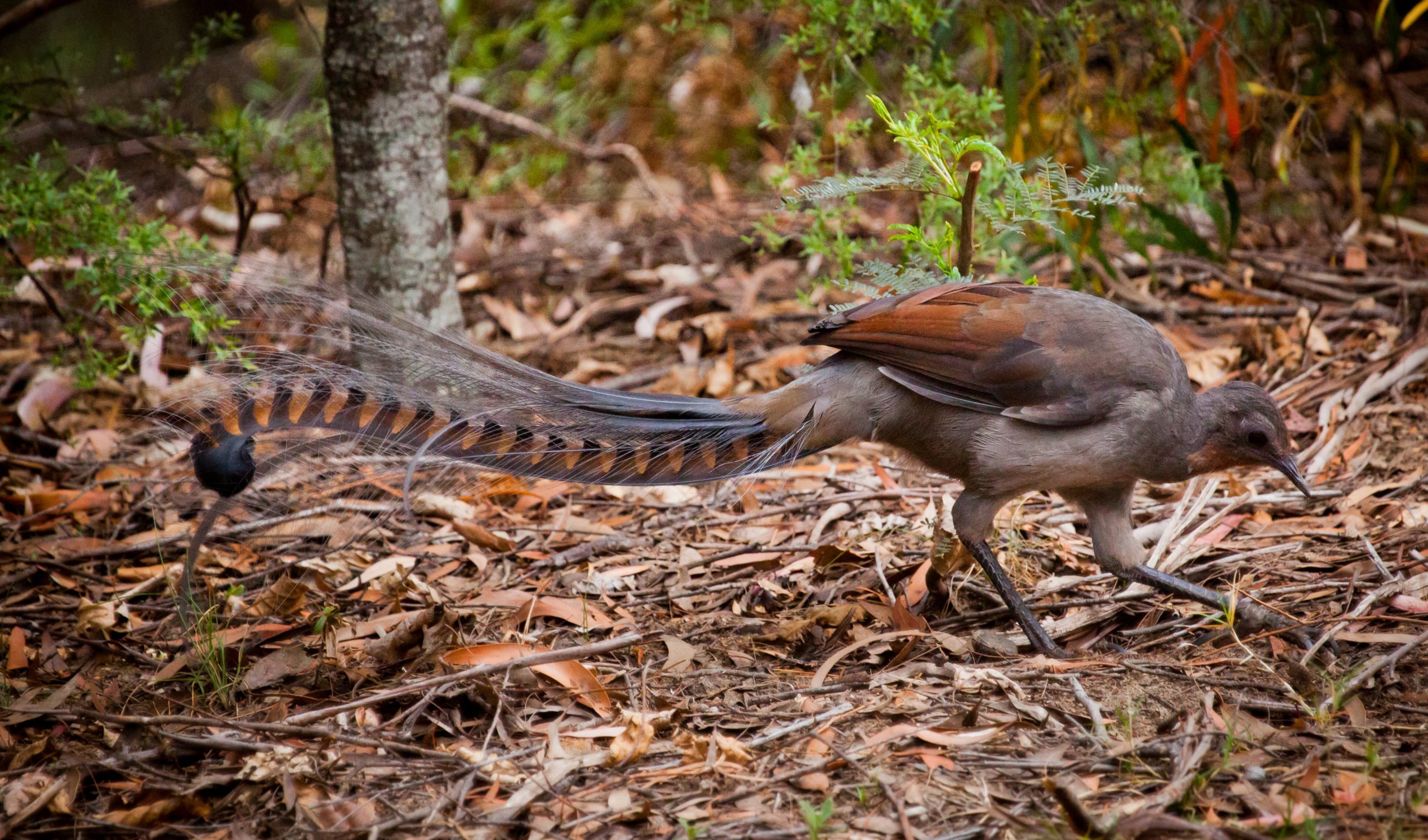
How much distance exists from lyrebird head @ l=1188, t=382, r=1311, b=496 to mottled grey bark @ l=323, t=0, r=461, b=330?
8.63 ft

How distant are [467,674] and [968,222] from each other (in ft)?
6.05

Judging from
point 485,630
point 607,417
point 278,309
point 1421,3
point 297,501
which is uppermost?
point 1421,3

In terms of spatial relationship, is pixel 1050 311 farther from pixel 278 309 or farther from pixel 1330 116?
pixel 1330 116

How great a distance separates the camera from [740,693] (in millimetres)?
2928

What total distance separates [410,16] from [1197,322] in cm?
→ 363

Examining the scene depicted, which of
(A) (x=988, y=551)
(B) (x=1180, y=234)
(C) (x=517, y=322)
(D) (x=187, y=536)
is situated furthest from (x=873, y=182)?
(C) (x=517, y=322)

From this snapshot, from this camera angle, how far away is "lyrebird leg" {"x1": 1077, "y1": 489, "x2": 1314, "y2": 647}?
121 inches

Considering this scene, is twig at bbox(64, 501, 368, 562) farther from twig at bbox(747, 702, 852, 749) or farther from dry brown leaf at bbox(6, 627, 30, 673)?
twig at bbox(747, 702, 852, 749)

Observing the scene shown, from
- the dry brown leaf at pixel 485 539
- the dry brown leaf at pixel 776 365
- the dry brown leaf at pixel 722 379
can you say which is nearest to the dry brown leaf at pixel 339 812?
the dry brown leaf at pixel 485 539

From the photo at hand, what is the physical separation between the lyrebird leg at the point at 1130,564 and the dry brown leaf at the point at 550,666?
150 centimetres

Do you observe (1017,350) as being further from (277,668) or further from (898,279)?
(277,668)

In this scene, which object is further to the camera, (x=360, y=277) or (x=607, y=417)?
(x=360, y=277)

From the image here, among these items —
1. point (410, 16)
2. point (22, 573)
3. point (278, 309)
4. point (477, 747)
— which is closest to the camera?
point (477, 747)

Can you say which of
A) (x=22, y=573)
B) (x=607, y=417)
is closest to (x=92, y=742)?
(x=22, y=573)
